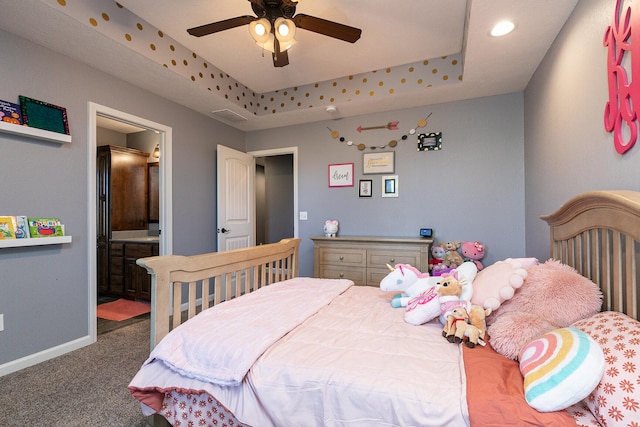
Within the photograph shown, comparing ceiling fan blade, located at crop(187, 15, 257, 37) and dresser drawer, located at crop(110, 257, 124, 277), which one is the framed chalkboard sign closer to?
ceiling fan blade, located at crop(187, 15, 257, 37)

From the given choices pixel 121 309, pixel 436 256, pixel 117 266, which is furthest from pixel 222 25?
pixel 117 266

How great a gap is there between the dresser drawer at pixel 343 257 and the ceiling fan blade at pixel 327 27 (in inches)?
80.0

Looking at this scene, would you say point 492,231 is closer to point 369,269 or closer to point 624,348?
point 369,269

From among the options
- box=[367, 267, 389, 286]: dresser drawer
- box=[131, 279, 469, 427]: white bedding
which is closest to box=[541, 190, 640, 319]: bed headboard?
box=[131, 279, 469, 427]: white bedding

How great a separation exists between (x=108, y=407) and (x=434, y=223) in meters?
3.17

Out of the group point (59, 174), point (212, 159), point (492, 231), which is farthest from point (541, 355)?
point (212, 159)

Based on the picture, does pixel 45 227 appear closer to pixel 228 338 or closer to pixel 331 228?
pixel 228 338

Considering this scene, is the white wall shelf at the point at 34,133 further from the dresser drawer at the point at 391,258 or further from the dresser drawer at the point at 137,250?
the dresser drawer at the point at 391,258

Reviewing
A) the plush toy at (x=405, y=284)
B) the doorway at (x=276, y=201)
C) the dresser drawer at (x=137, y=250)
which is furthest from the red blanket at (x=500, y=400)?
the doorway at (x=276, y=201)

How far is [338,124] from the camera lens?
12.6ft

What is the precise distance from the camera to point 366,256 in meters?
3.20

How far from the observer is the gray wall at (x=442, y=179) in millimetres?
3094

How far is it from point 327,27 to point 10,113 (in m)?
2.22

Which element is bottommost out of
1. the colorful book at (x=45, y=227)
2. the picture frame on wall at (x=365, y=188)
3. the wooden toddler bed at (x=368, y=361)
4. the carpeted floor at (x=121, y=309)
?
the carpeted floor at (x=121, y=309)
